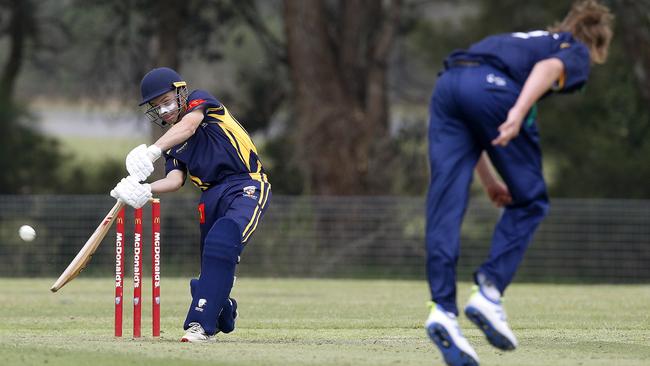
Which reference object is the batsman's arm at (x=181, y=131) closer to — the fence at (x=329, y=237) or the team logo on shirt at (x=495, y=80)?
the team logo on shirt at (x=495, y=80)

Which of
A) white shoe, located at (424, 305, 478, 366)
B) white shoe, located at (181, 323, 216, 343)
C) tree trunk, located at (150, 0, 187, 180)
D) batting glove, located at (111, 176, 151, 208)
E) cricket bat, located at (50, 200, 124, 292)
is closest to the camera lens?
white shoe, located at (424, 305, 478, 366)

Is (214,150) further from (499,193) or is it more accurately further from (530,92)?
(530,92)

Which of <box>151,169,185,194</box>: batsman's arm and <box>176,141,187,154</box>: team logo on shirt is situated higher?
<box>176,141,187,154</box>: team logo on shirt

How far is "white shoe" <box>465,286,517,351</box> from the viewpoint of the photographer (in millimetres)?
6371

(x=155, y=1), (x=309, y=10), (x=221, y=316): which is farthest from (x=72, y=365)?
(x=155, y=1)

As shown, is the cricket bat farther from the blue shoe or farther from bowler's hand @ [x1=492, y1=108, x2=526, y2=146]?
bowler's hand @ [x1=492, y1=108, x2=526, y2=146]

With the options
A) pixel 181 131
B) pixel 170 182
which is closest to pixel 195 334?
pixel 170 182

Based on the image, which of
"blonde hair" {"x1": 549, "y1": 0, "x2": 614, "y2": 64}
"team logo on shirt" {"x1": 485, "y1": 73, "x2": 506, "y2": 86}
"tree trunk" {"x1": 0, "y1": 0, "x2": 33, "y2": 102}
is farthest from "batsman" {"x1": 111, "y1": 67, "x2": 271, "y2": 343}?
"tree trunk" {"x1": 0, "y1": 0, "x2": 33, "y2": 102}

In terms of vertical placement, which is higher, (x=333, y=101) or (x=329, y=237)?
(x=333, y=101)

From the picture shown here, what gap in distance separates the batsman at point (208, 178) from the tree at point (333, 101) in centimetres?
1396

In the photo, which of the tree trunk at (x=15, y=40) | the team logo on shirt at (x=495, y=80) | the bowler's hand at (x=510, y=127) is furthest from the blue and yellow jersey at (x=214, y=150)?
the tree trunk at (x=15, y=40)

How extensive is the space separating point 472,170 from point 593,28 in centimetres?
86

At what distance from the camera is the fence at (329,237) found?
20.4 m

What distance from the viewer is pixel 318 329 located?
9586 mm
